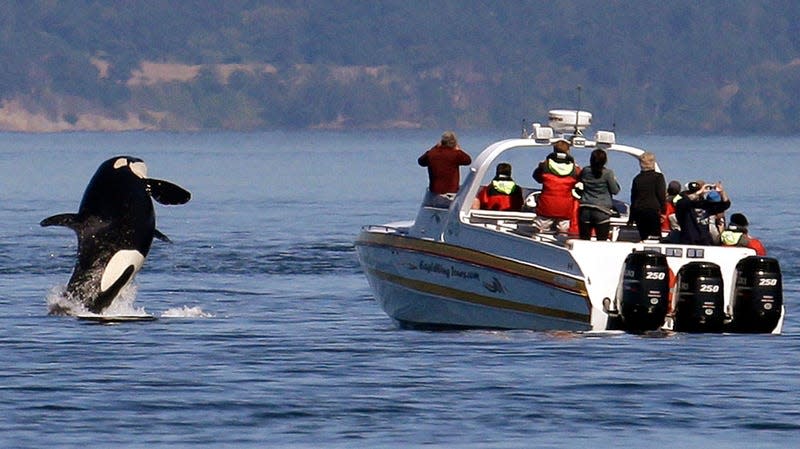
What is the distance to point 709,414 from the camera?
18.1 m

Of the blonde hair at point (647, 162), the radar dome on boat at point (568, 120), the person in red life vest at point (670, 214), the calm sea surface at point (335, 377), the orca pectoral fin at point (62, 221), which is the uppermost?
the radar dome on boat at point (568, 120)

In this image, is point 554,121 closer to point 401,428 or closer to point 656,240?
point 656,240

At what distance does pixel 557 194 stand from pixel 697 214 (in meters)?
1.63

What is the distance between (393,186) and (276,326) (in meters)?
51.1

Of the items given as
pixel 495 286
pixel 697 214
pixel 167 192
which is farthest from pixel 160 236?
pixel 697 214

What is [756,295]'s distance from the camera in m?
22.3

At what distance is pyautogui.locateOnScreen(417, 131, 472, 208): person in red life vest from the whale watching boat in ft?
1.09

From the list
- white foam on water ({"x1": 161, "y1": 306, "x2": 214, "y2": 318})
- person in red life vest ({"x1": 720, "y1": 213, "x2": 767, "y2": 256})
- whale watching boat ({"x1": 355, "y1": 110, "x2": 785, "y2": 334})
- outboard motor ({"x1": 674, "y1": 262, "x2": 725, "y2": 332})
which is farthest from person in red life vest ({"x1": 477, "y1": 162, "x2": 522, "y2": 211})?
white foam on water ({"x1": 161, "y1": 306, "x2": 214, "y2": 318})

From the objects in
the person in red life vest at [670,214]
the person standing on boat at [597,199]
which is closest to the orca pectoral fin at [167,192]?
the person standing on boat at [597,199]

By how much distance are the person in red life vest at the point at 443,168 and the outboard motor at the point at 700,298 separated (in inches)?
150

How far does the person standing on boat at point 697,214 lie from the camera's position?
23.1m

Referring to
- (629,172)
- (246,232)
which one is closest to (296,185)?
(629,172)

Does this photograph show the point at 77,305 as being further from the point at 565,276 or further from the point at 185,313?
the point at 565,276

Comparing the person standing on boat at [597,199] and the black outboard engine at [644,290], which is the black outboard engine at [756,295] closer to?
the black outboard engine at [644,290]
